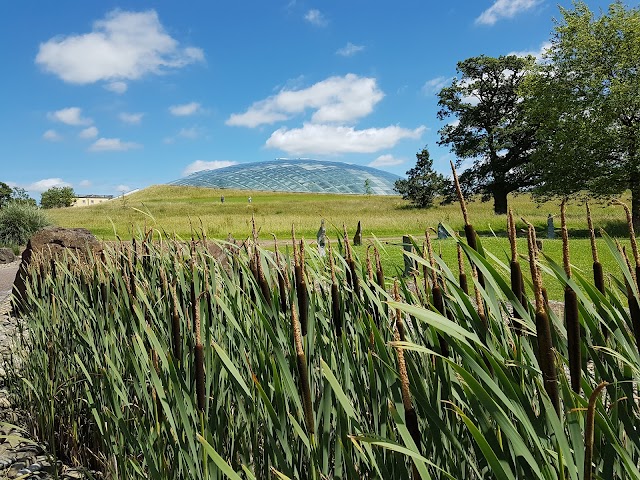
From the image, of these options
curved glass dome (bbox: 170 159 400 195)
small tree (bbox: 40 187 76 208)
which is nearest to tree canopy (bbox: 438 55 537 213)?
small tree (bbox: 40 187 76 208)

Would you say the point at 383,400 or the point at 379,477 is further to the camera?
the point at 383,400

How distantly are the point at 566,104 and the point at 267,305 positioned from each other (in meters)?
25.4

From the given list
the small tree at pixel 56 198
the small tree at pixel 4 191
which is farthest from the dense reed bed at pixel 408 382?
the small tree at pixel 56 198

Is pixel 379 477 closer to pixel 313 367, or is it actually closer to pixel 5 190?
pixel 313 367

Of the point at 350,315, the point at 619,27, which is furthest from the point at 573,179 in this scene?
the point at 350,315

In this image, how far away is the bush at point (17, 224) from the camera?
20188 millimetres

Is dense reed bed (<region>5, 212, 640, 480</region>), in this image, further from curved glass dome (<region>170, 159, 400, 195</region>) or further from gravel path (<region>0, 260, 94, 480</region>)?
curved glass dome (<region>170, 159, 400, 195</region>)

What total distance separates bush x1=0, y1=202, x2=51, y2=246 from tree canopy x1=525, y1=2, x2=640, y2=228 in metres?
24.6

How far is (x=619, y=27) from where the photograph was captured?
22.7 m

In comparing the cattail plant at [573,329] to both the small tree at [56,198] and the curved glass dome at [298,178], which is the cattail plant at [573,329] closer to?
the small tree at [56,198]

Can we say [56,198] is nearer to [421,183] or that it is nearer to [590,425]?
[421,183]

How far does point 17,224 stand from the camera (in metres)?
20.5

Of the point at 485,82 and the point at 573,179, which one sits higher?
the point at 485,82

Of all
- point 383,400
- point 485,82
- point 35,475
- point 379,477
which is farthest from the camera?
point 485,82
